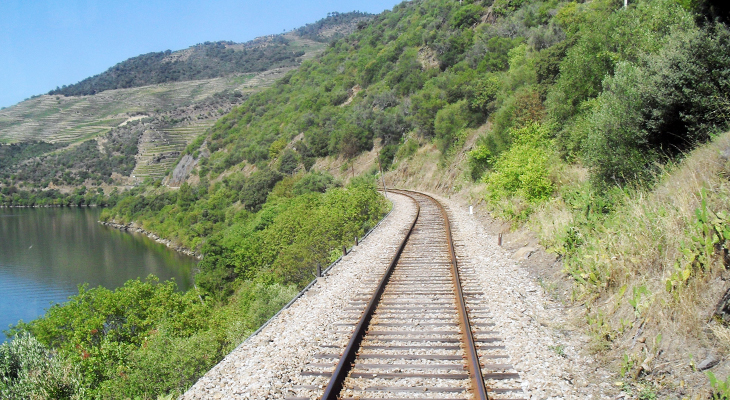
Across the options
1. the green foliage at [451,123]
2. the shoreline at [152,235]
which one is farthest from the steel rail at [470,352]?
the shoreline at [152,235]

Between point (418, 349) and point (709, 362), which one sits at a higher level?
point (709, 362)

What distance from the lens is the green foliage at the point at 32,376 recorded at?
33.1ft

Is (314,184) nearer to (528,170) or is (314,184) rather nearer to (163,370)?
(528,170)

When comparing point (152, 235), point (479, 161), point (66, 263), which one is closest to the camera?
point (479, 161)

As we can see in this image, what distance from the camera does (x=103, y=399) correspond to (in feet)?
39.0

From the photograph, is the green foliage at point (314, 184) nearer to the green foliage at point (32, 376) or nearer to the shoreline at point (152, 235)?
the shoreline at point (152, 235)

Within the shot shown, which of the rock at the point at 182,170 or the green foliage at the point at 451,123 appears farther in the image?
the rock at the point at 182,170

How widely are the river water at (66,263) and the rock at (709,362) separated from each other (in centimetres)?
3585

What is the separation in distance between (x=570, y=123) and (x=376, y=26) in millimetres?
103854

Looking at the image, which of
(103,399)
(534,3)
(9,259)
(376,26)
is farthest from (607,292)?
(376,26)

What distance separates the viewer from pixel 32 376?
34.5ft

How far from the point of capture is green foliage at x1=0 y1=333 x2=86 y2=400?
10.1 meters

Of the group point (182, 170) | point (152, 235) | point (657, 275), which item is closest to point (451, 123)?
point (657, 275)

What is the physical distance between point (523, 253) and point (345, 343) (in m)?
6.58
